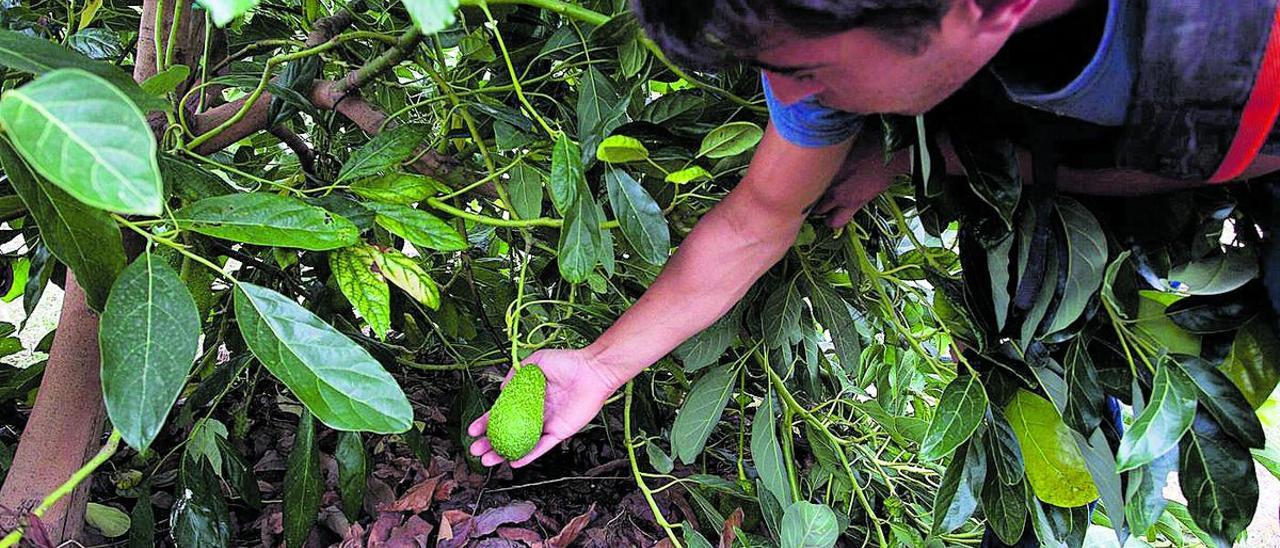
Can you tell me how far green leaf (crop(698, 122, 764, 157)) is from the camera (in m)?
0.66

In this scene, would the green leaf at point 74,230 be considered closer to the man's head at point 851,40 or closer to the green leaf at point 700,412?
the man's head at point 851,40

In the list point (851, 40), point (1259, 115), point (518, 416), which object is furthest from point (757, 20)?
point (518, 416)

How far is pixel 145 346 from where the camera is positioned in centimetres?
48

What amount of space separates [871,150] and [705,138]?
0.12 metres

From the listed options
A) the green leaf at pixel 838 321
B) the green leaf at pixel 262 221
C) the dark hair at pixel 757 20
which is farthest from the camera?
the green leaf at pixel 838 321

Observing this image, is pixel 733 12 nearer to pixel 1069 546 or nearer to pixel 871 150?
pixel 871 150

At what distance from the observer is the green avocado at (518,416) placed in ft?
2.34

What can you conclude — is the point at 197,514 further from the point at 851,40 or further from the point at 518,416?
the point at 851,40

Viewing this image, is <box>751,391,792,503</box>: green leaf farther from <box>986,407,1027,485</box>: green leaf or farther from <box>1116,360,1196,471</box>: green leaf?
<box>1116,360,1196,471</box>: green leaf

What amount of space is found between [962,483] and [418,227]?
17.2 inches

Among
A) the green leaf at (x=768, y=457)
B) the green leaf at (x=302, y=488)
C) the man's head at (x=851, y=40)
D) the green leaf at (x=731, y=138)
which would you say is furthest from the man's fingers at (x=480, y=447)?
the man's head at (x=851, y=40)

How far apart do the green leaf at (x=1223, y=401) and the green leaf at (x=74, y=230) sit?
0.64 meters

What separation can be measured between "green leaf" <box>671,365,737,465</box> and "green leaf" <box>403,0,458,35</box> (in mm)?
574

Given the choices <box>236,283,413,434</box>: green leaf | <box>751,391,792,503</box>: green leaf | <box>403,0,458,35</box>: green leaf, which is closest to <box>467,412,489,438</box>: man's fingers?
<box>751,391,792,503</box>: green leaf
